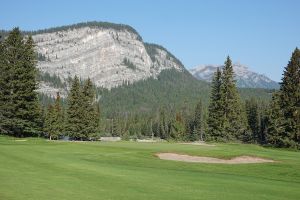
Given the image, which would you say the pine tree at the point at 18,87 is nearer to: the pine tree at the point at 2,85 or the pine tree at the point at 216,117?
the pine tree at the point at 2,85

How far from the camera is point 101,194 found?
47.7 ft

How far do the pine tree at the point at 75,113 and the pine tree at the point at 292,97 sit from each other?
39.6m

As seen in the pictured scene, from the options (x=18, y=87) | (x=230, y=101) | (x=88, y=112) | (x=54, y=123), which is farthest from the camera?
(x=54, y=123)

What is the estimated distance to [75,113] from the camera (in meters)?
85.6

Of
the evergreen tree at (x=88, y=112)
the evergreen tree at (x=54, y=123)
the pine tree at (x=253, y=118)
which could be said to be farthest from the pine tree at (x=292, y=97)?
the pine tree at (x=253, y=118)

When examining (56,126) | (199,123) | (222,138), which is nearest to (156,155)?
(222,138)

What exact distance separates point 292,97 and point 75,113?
4187cm

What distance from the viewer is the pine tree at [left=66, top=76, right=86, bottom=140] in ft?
279

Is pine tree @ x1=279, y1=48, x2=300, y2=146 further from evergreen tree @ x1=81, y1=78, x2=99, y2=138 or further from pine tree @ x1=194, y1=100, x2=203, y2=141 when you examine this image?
pine tree @ x1=194, y1=100, x2=203, y2=141

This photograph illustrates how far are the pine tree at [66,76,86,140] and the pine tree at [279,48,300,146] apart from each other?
130 ft

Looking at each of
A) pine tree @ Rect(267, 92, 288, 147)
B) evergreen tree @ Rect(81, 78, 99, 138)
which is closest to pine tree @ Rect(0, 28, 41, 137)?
evergreen tree @ Rect(81, 78, 99, 138)

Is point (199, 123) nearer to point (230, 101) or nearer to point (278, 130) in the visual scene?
point (230, 101)

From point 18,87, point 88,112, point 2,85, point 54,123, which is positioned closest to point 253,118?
point 54,123

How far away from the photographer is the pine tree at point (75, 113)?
279ft
